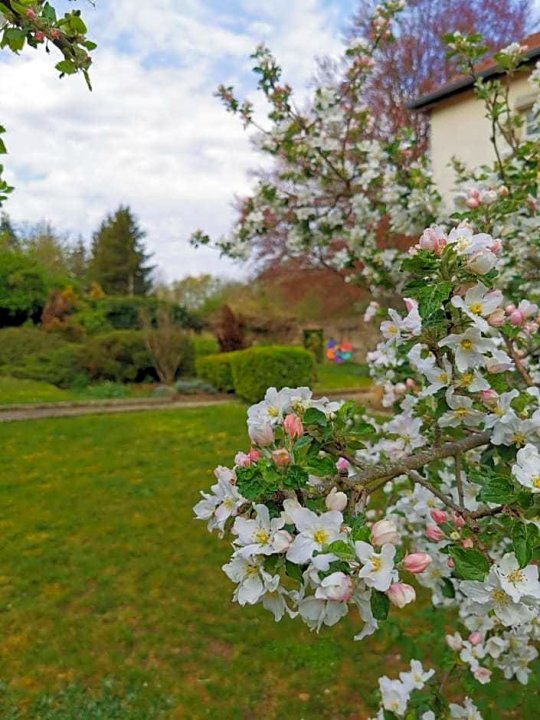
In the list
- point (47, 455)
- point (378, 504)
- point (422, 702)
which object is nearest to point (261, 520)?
point (422, 702)

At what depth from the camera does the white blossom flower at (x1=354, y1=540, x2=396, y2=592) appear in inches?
28.1

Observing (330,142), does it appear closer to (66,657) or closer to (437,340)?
(437,340)

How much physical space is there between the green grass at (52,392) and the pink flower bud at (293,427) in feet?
29.2

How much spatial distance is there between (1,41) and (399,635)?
6.24 feet

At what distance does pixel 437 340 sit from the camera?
3.30ft

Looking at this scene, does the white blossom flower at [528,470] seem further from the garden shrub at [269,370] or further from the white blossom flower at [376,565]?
the garden shrub at [269,370]

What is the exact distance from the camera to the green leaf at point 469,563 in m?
0.80

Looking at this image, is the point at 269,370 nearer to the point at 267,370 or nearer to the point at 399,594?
the point at 267,370

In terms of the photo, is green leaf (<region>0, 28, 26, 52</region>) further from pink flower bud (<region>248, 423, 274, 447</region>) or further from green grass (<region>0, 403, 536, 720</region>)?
green grass (<region>0, 403, 536, 720</region>)

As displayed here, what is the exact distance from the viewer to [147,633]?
2.93 metres

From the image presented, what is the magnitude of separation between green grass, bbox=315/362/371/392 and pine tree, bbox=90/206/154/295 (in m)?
15.2

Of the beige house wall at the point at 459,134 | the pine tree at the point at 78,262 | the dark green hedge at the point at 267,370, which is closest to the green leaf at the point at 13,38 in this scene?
the beige house wall at the point at 459,134

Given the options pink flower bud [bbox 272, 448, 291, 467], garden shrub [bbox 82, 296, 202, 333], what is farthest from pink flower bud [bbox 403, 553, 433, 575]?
garden shrub [bbox 82, 296, 202, 333]

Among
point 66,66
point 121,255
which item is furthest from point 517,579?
point 121,255
